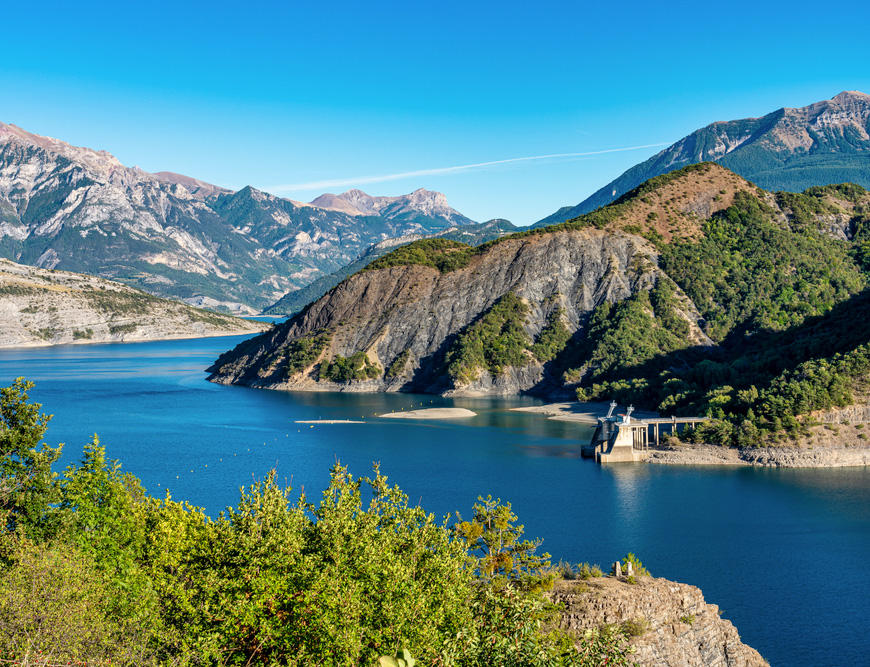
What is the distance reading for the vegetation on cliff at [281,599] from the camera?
1164 inches

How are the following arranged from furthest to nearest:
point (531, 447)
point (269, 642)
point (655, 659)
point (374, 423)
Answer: point (374, 423), point (531, 447), point (655, 659), point (269, 642)

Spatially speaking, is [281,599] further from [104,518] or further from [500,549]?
[500,549]

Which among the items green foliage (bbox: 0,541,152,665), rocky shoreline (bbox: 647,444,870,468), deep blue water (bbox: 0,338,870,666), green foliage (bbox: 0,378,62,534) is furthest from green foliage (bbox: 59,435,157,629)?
rocky shoreline (bbox: 647,444,870,468)

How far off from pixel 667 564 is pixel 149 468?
76623 mm

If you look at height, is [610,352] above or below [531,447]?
above

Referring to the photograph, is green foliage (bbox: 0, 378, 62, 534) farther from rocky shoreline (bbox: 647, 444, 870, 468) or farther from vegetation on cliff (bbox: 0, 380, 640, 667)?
rocky shoreline (bbox: 647, 444, 870, 468)

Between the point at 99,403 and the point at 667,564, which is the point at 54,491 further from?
the point at 99,403

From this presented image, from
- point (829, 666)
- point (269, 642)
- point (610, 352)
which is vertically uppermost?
point (610, 352)

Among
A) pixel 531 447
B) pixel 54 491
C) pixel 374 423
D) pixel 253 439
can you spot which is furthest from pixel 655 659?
pixel 374 423

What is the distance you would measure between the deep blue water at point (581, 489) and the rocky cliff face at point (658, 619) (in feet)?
37.4

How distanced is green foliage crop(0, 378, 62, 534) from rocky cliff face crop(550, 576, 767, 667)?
34276 mm

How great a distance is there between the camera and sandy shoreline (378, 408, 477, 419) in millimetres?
165875

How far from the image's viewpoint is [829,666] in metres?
52.0

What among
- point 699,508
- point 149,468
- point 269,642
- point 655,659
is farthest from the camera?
point 149,468
